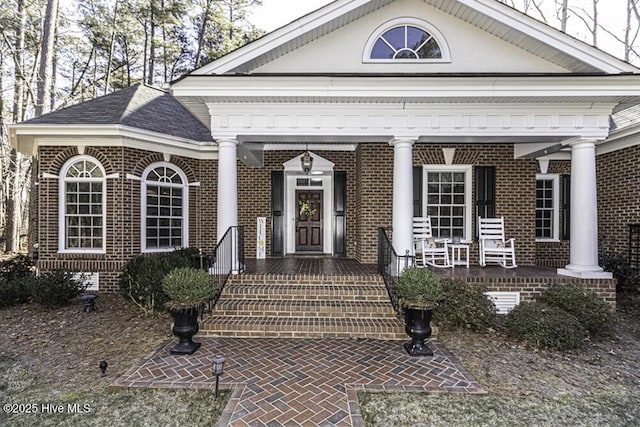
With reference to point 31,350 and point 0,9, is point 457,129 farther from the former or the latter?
point 0,9

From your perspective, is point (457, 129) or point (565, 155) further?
point (565, 155)

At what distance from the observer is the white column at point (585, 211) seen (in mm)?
5977

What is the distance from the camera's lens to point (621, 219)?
7574mm

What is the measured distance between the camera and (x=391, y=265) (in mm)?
5949

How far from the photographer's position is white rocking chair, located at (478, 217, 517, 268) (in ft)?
24.0

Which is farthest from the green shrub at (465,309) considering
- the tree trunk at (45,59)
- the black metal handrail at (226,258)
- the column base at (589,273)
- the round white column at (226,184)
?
the tree trunk at (45,59)

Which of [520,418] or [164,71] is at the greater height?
[164,71]

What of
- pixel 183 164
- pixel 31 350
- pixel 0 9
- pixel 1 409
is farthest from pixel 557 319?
pixel 0 9

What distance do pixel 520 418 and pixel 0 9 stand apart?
1943cm

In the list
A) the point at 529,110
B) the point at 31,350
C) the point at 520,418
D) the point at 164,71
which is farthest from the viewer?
the point at 164,71

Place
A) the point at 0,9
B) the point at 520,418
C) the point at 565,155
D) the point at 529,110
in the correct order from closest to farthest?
the point at 520,418 < the point at 529,110 < the point at 565,155 < the point at 0,9

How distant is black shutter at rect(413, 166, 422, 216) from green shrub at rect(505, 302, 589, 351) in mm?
3464

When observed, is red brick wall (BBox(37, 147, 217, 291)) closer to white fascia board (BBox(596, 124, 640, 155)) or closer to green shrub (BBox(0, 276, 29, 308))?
green shrub (BBox(0, 276, 29, 308))

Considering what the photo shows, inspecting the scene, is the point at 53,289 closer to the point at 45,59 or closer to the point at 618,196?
the point at 45,59
